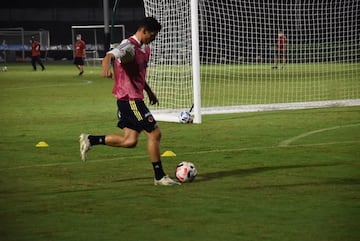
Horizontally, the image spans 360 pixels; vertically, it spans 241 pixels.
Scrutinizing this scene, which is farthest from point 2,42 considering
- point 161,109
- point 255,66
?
point 161,109

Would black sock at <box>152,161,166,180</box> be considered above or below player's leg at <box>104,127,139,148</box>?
below

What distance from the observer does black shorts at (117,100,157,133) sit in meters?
10.3

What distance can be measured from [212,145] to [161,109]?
20.1 feet

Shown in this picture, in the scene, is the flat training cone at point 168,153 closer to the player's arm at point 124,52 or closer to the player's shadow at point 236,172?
the player's shadow at point 236,172

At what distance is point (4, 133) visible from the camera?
16203mm

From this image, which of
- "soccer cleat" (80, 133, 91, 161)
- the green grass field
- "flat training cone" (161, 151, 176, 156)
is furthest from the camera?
"flat training cone" (161, 151, 176, 156)

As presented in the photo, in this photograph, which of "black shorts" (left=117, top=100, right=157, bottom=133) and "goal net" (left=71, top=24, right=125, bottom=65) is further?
"goal net" (left=71, top=24, right=125, bottom=65)

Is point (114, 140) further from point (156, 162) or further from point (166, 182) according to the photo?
point (166, 182)

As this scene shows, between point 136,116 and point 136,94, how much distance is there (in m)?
0.27

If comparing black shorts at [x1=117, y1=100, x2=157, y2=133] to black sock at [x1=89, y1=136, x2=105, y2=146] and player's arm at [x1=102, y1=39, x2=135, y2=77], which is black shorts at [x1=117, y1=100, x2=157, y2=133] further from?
player's arm at [x1=102, y1=39, x2=135, y2=77]

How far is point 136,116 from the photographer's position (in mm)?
10367

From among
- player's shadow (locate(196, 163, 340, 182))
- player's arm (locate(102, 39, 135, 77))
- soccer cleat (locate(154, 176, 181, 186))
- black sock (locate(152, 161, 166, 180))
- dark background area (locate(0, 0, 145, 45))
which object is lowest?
player's shadow (locate(196, 163, 340, 182))

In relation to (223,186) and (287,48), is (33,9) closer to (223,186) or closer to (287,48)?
(287,48)

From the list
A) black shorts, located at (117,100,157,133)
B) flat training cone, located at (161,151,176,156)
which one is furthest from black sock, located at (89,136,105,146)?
flat training cone, located at (161,151,176,156)
